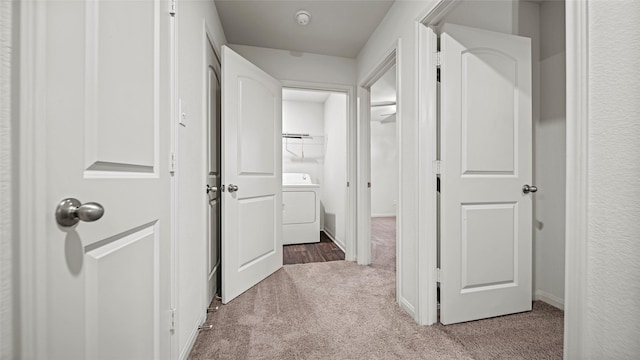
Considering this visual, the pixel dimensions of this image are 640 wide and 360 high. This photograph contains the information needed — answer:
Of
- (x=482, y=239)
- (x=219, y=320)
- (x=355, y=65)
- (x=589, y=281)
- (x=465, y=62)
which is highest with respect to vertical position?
(x=355, y=65)

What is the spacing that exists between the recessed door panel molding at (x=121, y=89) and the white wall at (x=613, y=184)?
4.04 feet

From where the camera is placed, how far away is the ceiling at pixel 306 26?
1.95 meters

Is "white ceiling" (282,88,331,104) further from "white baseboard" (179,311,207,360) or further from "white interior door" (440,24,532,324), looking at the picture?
"white baseboard" (179,311,207,360)

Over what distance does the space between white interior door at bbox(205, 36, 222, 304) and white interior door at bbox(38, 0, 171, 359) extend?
91 cm

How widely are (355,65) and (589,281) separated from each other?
262 centimetres

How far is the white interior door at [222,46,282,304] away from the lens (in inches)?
72.6

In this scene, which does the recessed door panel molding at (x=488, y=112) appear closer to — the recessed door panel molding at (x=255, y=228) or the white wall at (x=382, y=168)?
the recessed door panel molding at (x=255, y=228)

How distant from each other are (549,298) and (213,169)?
2685mm

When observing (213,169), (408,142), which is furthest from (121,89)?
(408,142)

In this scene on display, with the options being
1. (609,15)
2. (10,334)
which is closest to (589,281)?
(609,15)

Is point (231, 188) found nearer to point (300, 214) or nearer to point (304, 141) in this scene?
point (300, 214)

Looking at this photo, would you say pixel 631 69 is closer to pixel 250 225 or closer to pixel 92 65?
pixel 92 65

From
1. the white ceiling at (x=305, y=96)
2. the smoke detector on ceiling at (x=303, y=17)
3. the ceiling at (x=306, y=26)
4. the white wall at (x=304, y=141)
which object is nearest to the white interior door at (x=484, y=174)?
the ceiling at (x=306, y=26)

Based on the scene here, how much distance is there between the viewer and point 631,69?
61 cm
